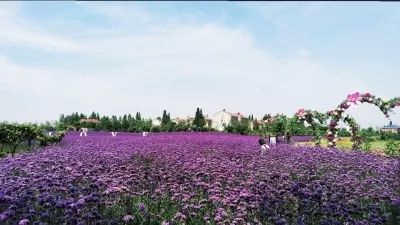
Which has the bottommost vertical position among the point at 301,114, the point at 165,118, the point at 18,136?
the point at 18,136

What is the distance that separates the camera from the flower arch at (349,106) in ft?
67.8

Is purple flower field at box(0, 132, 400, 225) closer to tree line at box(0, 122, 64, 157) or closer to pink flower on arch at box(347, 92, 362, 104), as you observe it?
tree line at box(0, 122, 64, 157)

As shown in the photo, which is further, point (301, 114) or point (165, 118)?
point (165, 118)

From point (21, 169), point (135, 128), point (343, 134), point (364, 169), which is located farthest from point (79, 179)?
point (135, 128)

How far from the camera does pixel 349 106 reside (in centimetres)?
2131

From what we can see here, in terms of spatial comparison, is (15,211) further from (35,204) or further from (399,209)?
(399,209)

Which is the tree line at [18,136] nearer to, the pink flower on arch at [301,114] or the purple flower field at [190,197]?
the purple flower field at [190,197]

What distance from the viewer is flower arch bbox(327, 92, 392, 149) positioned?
813 inches

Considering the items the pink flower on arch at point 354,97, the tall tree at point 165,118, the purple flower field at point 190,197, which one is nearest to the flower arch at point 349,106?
the pink flower on arch at point 354,97

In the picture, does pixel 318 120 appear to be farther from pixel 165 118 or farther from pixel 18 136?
pixel 165 118

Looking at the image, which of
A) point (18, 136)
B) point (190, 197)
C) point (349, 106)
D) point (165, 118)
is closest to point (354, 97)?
point (349, 106)

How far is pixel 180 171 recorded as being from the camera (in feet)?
31.2

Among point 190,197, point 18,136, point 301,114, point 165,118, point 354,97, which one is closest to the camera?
point 190,197

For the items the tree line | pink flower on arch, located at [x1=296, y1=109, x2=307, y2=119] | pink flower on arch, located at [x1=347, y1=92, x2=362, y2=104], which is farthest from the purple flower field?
pink flower on arch, located at [x1=296, y1=109, x2=307, y2=119]
